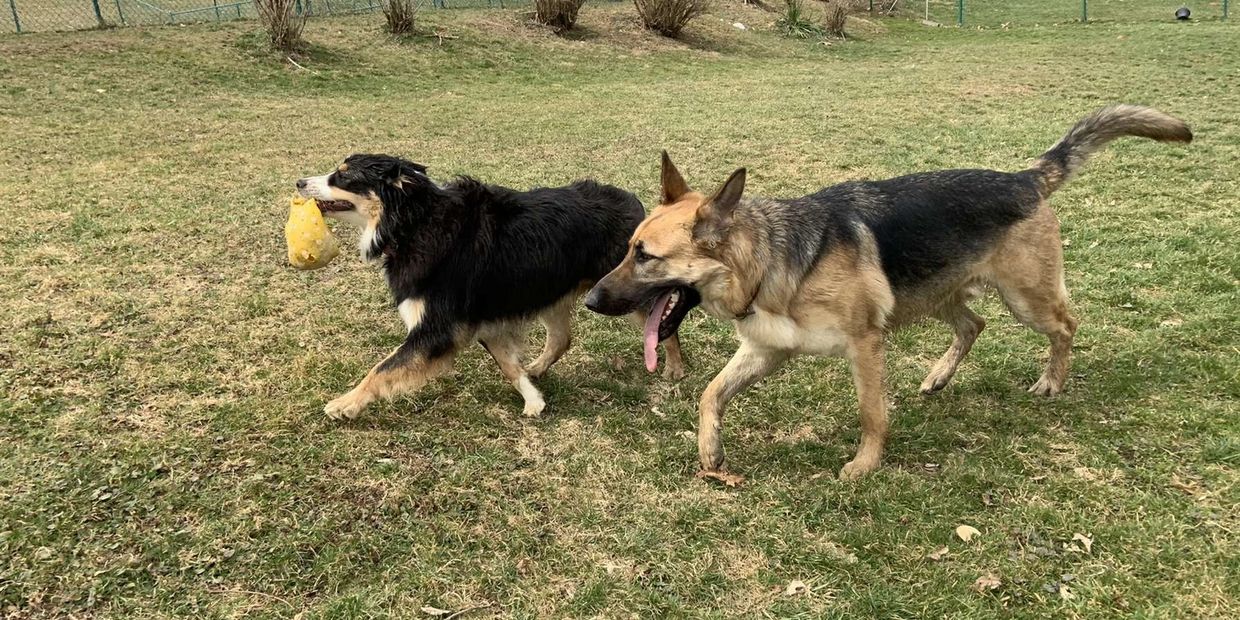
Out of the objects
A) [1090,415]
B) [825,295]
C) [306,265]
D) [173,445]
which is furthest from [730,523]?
[306,265]

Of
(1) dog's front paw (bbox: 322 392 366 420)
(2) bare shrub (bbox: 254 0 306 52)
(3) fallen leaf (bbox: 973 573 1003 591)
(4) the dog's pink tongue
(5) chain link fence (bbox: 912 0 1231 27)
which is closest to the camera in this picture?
(3) fallen leaf (bbox: 973 573 1003 591)

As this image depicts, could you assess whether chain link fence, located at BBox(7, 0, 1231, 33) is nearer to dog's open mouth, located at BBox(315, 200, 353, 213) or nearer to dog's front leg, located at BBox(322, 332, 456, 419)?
dog's open mouth, located at BBox(315, 200, 353, 213)

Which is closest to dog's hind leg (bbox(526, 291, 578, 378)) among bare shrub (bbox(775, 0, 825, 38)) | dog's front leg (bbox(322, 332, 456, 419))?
dog's front leg (bbox(322, 332, 456, 419))

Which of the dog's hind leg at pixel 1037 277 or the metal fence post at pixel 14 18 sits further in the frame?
the metal fence post at pixel 14 18

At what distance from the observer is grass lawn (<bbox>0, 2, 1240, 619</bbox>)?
9.88 feet

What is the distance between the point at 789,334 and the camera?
11.8 ft

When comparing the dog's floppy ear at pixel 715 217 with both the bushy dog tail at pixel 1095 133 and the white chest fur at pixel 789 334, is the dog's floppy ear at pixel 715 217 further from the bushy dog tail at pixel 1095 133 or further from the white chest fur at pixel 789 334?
the bushy dog tail at pixel 1095 133

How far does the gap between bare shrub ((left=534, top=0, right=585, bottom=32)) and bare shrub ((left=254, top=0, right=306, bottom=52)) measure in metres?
6.52

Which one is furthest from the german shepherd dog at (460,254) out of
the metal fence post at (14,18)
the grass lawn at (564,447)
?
the metal fence post at (14,18)

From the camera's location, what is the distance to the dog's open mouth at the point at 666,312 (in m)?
3.55

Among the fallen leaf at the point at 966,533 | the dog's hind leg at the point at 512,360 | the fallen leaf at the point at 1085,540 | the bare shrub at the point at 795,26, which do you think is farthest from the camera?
the bare shrub at the point at 795,26

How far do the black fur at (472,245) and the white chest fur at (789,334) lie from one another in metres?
1.30

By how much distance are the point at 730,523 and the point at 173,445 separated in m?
2.86

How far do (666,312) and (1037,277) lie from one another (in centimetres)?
214
